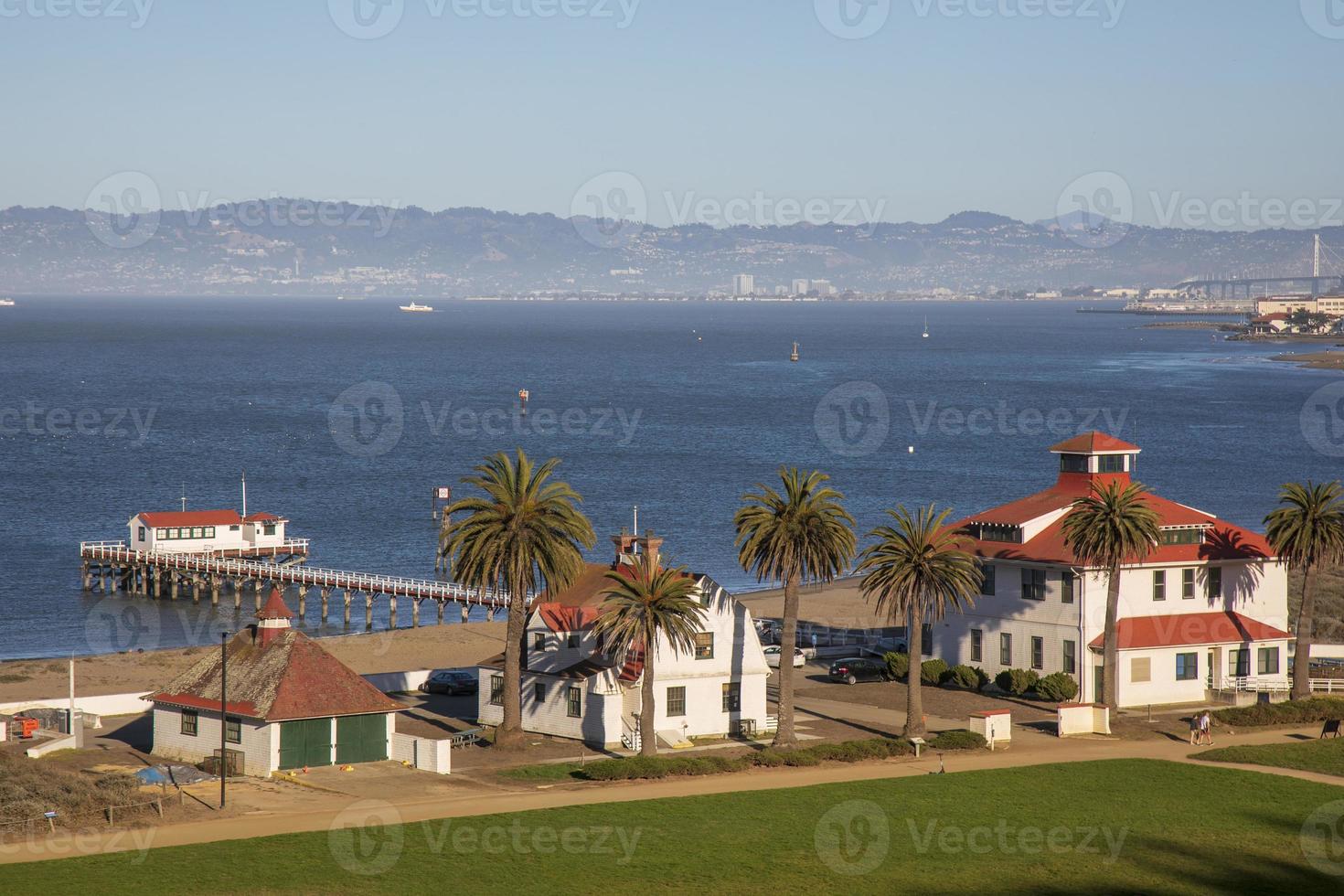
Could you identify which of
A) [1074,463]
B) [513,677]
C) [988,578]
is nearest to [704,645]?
[513,677]

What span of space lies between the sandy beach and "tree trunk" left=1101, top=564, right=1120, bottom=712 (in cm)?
2265

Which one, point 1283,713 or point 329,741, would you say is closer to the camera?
point 329,741

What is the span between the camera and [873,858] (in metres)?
40.8

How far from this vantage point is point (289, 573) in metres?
95.8

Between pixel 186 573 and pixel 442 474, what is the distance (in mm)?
50281

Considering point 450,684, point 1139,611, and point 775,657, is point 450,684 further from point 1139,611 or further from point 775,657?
point 1139,611

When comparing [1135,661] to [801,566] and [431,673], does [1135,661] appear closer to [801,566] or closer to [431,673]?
[801,566]

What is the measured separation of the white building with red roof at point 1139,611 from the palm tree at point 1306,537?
2.15 meters

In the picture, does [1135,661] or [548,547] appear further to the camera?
[1135,661]

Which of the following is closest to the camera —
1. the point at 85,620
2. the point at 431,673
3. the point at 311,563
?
the point at 431,673

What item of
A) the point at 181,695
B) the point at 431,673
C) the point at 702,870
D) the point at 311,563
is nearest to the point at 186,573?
the point at 311,563

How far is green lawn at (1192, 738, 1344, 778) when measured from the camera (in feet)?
168

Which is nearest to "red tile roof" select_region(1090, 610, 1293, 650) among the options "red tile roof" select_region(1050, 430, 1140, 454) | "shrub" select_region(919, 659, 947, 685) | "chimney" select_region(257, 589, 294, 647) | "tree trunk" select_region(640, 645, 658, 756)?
"shrub" select_region(919, 659, 947, 685)

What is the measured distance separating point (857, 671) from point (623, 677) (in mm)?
14576
